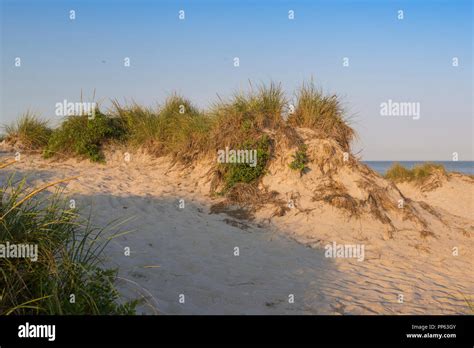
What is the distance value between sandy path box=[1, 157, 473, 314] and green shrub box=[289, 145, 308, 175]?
2.09 meters

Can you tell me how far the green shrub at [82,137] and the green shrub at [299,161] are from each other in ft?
18.3

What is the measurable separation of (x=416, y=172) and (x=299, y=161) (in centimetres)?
1213

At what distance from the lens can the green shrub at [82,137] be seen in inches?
539

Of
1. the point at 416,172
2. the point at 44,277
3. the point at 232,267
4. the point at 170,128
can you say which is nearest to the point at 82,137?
the point at 170,128

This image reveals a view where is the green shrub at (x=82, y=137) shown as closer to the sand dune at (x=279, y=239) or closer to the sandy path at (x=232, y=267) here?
the sand dune at (x=279, y=239)

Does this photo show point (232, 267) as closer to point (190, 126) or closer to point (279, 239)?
point (279, 239)

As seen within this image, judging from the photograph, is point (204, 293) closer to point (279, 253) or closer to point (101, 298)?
point (101, 298)

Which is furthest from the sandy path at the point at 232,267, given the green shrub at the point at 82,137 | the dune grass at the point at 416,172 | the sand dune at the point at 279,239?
the dune grass at the point at 416,172

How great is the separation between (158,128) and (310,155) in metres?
4.68

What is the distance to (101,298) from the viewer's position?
4.50m

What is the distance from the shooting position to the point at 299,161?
11.2 m
